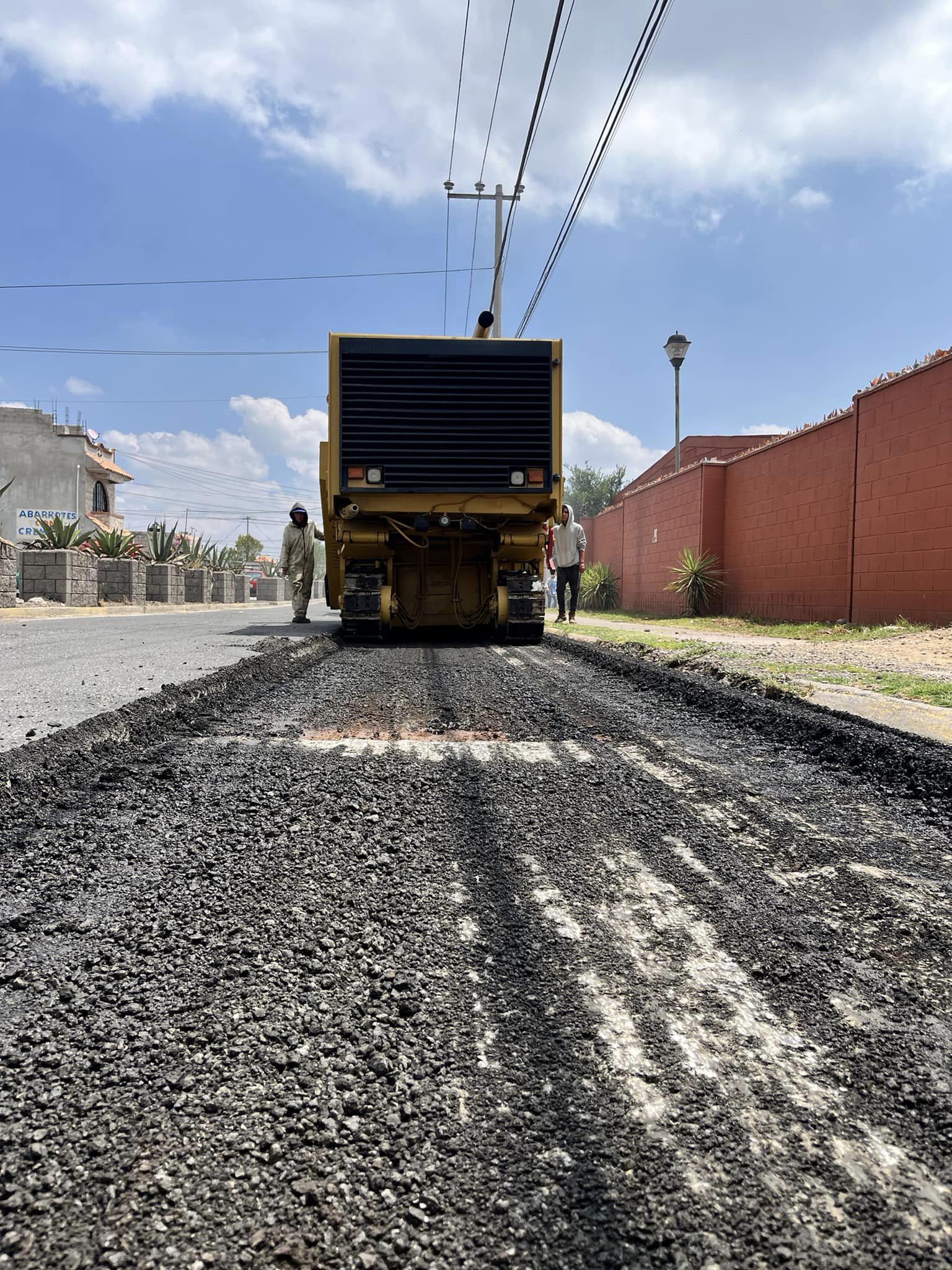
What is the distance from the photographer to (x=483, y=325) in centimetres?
803

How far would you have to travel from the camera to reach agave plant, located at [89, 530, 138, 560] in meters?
18.2

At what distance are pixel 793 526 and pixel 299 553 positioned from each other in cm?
777

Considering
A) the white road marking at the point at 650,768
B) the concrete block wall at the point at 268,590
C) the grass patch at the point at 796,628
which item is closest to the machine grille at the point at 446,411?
the grass patch at the point at 796,628

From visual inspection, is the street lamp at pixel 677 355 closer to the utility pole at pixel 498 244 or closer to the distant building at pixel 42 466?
the utility pole at pixel 498 244

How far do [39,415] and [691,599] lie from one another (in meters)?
32.6

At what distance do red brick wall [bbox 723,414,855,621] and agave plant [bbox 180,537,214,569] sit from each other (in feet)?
50.0

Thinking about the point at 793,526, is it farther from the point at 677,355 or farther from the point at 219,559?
the point at 219,559

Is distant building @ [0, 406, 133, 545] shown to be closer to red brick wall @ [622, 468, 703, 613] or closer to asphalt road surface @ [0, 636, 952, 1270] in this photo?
red brick wall @ [622, 468, 703, 613]

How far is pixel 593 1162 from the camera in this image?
98cm

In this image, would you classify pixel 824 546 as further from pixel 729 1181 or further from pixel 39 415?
pixel 39 415

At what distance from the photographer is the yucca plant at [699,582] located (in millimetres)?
14852

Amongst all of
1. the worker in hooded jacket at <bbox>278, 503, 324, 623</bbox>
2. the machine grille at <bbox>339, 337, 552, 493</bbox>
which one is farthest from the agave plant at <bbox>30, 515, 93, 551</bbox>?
the machine grille at <bbox>339, 337, 552, 493</bbox>

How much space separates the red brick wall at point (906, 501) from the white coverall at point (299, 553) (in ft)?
24.5

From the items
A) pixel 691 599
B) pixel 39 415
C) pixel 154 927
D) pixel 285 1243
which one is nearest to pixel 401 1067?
pixel 285 1243
